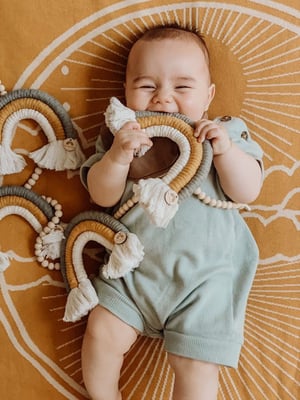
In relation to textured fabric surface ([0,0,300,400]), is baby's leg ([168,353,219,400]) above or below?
below

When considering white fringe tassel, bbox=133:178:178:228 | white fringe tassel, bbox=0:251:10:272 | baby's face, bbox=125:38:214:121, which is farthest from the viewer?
white fringe tassel, bbox=0:251:10:272

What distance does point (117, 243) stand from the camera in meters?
1.05

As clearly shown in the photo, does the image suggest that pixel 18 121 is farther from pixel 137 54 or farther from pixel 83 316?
pixel 83 316

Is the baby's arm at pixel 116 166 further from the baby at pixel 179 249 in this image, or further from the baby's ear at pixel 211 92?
the baby's ear at pixel 211 92

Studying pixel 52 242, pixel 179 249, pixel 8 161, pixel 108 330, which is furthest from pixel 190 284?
pixel 8 161

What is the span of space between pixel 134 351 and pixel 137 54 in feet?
1.80

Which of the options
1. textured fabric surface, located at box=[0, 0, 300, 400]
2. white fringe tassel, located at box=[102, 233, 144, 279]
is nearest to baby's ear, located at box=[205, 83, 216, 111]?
textured fabric surface, located at box=[0, 0, 300, 400]

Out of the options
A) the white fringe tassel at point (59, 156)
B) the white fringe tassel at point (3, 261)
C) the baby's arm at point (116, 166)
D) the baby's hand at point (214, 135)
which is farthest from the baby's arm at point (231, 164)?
the white fringe tassel at point (3, 261)

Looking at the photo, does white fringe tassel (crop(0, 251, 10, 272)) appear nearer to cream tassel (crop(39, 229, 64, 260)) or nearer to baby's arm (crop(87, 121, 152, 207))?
cream tassel (crop(39, 229, 64, 260))

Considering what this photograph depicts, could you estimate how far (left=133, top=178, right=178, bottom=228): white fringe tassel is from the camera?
939 millimetres

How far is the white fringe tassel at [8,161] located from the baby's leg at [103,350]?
0.30 m

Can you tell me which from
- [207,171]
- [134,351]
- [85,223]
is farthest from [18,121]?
[134,351]

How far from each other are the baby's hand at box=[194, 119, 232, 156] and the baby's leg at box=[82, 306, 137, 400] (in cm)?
A: 34

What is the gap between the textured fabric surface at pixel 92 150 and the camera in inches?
44.6
